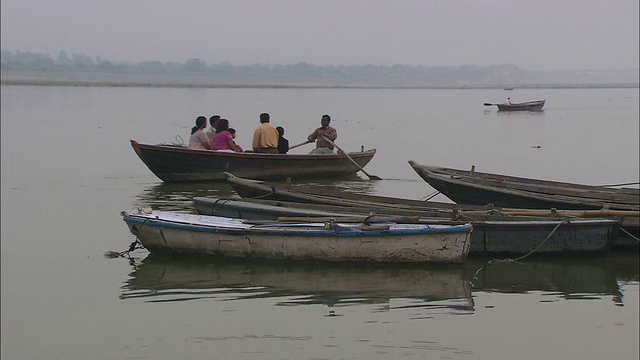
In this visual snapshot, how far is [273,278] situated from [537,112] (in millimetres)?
51036

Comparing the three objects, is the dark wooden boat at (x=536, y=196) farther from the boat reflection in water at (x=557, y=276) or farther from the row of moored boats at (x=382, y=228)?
the boat reflection in water at (x=557, y=276)

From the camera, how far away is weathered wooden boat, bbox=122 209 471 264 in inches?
399

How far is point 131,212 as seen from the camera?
1121 centimetres

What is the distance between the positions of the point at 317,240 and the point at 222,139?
25.2ft

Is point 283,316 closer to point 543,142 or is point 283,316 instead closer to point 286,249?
point 286,249

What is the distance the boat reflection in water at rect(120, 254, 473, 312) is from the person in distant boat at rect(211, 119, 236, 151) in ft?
22.6

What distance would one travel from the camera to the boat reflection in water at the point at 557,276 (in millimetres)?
10195

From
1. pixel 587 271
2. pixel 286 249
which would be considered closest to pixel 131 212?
pixel 286 249

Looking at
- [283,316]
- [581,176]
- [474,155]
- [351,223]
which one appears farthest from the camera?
[474,155]

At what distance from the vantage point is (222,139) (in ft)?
57.7

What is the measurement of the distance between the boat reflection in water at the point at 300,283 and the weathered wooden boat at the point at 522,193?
257 centimetres

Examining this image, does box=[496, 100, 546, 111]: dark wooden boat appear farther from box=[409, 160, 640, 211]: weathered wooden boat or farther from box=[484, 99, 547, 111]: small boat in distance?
box=[409, 160, 640, 211]: weathered wooden boat

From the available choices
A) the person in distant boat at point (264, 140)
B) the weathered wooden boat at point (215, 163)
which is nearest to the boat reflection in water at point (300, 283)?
the weathered wooden boat at point (215, 163)

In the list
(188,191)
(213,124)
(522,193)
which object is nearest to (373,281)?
(522,193)
